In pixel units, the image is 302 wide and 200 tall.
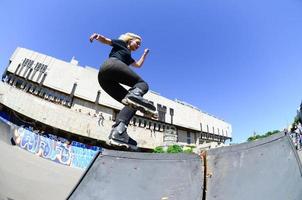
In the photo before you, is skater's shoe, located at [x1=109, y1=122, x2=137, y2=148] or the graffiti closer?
skater's shoe, located at [x1=109, y1=122, x2=137, y2=148]

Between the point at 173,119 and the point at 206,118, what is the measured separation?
13385 millimetres

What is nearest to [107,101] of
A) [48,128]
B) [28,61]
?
[48,128]

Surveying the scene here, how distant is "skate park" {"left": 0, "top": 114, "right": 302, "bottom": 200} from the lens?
1841mm

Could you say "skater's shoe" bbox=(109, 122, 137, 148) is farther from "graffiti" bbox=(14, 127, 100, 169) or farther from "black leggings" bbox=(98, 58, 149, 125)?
"graffiti" bbox=(14, 127, 100, 169)

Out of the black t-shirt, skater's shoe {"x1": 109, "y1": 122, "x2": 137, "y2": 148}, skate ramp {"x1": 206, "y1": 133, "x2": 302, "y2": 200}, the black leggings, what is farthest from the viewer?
the black t-shirt

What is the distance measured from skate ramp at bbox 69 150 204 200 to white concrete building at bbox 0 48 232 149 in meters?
34.5

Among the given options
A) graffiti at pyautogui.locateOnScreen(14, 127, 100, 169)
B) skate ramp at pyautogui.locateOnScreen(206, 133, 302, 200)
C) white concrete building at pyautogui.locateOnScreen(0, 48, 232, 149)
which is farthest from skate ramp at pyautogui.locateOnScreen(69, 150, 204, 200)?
white concrete building at pyautogui.locateOnScreen(0, 48, 232, 149)

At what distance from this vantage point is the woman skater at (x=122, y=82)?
3322 mm

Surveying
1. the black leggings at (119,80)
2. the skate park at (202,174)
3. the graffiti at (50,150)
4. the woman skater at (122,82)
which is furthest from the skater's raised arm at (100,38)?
the graffiti at (50,150)

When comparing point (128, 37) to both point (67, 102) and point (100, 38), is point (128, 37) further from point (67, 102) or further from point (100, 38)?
point (67, 102)

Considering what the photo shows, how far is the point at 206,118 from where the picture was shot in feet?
210

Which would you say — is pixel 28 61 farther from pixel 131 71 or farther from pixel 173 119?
pixel 131 71

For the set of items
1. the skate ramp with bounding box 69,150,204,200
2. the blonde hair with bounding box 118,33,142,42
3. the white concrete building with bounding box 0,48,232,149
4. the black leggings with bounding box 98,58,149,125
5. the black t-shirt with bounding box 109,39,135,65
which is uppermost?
the white concrete building with bounding box 0,48,232,149

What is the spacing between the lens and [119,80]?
3527 millimetres
